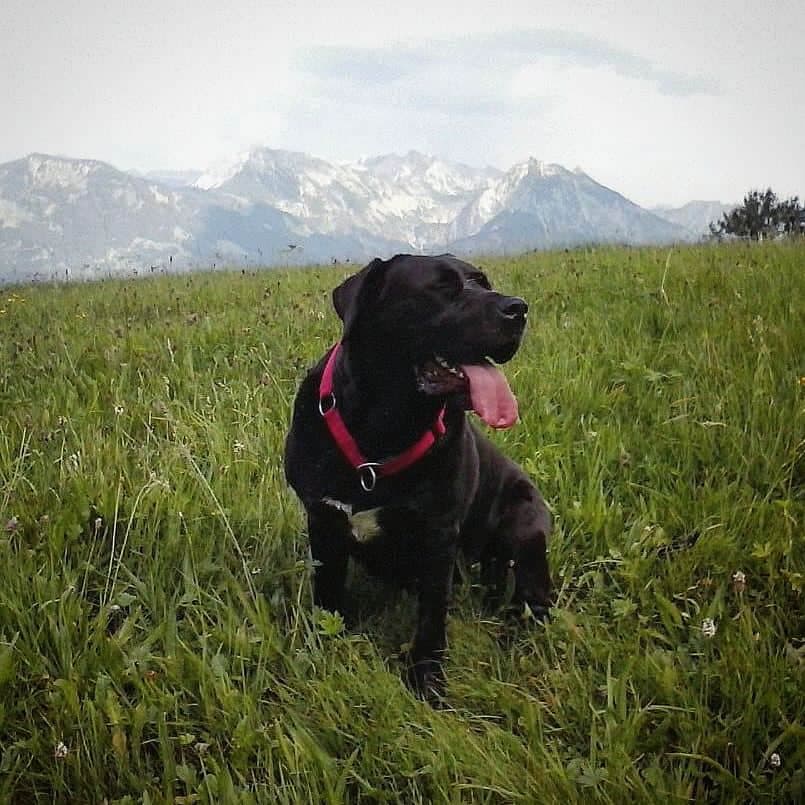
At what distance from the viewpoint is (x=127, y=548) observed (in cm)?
264

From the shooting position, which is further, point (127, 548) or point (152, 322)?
point (152, 322)

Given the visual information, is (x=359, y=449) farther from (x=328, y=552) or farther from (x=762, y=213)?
(x=762, y=213)

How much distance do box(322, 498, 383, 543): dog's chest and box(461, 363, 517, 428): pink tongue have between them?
1.55 feet

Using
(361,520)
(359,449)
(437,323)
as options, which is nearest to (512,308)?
(437,323)

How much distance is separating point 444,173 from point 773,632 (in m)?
162

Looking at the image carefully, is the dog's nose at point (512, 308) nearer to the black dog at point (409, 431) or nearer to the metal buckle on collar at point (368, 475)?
the black dog at point (409, 431)

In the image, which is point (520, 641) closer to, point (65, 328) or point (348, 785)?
point (348, 785)

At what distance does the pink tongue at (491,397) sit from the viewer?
2.28 m

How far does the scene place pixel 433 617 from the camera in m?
2.41

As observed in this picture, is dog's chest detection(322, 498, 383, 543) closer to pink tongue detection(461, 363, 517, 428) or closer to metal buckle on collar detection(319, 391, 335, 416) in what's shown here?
metal buckle on collar detection(319, 391, 335, 416)

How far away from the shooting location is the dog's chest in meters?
2.42

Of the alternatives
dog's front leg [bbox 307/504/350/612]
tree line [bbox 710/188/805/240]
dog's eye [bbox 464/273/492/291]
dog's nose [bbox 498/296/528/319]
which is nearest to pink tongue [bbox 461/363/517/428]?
dog's nose [bbox 498/296/528/319]

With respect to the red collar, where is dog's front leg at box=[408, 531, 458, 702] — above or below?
below

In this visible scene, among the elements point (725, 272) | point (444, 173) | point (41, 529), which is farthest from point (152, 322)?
point (444, 173)
